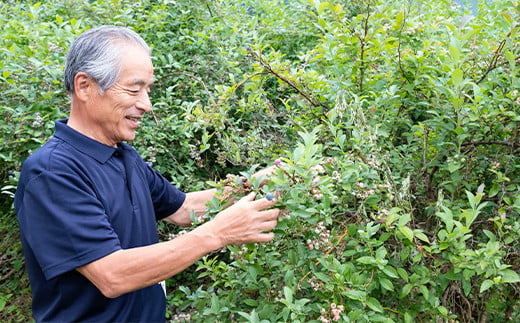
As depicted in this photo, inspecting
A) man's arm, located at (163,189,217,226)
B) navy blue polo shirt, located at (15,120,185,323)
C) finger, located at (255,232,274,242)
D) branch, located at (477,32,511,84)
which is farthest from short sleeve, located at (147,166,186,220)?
branch, located at (477,32,511,84)

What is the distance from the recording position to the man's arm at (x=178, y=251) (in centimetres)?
179

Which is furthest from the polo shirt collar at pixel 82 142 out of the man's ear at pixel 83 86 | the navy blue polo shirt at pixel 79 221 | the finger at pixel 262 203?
the finger at pixel 262 203

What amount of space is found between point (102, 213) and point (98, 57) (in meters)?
0.62

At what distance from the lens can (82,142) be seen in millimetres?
2084

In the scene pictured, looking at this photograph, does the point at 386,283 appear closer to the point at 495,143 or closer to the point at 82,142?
the point at 495,143

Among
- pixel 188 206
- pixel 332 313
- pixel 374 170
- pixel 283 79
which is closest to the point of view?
pixel 332 313

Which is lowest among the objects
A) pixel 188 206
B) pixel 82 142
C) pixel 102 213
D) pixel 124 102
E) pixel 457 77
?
pixel 188 206

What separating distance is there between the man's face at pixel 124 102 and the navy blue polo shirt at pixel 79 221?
0.07 m

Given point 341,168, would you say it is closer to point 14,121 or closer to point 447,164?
point 447,164

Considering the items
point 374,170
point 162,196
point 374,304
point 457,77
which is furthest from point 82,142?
point 457,77

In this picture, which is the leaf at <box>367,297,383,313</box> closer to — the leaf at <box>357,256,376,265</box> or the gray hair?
the leaf at <box>357,256,376,265</box>

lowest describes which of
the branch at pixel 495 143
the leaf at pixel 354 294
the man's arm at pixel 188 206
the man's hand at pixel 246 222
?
the man's arm at pixel 188 206

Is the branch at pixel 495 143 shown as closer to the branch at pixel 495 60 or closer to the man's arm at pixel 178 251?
the branch at pixel 495 60

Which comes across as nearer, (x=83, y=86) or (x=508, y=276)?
(x=508, y=276)
